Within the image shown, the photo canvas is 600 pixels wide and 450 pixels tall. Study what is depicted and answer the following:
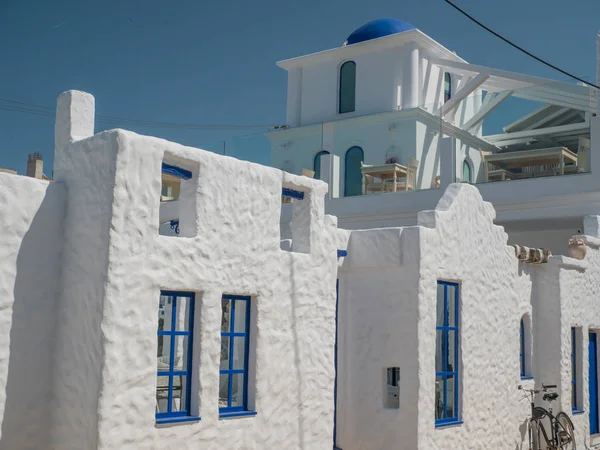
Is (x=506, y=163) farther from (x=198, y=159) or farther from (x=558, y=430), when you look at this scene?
(x=198, y=159)

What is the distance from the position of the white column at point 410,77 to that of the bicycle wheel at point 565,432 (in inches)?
438

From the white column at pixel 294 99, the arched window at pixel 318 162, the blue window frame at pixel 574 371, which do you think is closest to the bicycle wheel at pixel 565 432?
the blue window frame at pixel 574 371

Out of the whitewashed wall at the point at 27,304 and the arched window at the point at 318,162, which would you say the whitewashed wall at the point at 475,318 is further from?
the arched window at the point at 318,162

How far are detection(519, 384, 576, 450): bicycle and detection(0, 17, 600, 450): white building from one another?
18 cm

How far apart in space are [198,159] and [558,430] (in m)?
8.78

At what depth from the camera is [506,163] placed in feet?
57.7

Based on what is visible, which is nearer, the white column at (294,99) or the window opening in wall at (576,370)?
the window opening in wall at (576,370)

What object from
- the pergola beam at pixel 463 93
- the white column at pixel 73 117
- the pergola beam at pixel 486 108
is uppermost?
the pergola beam at pixel 463 93

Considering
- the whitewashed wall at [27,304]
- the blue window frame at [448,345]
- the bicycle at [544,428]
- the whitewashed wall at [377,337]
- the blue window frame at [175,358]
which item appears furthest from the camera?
the bicycle at [544,428]

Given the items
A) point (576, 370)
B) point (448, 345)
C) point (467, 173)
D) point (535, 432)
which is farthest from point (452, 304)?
point (467, 173)

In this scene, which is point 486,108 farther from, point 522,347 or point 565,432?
point 565,432

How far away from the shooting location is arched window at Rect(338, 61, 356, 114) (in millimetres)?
23828

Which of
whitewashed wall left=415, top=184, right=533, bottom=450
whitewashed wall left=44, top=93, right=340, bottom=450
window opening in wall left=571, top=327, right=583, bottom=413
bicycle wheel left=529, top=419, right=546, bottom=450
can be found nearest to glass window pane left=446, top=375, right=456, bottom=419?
whitewashed wall left=415, top=184, right=533, bottom=450

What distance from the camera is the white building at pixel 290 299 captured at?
24.7ft
